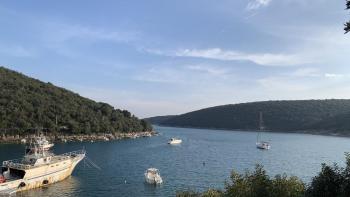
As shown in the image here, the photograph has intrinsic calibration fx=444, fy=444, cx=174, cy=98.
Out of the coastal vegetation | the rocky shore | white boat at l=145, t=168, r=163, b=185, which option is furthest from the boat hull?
the rocky shore

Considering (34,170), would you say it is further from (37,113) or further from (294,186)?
(37,113)

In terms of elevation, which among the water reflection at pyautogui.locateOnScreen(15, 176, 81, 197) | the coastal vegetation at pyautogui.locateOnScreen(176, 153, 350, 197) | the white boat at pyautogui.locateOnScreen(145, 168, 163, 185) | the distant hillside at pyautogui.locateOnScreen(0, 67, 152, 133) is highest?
the distant hillside at pyautogui.locateOnScreen(0, 67, 152, 133)

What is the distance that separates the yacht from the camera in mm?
63719

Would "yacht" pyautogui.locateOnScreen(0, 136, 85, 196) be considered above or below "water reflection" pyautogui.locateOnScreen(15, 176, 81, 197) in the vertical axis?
above

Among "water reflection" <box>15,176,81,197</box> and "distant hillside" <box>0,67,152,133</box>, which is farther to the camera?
"distant hillside" <box>0,67,152,133</box>

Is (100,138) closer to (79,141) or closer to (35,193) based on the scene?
(79,141)

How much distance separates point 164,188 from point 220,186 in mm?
9858

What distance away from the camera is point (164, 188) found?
230ft

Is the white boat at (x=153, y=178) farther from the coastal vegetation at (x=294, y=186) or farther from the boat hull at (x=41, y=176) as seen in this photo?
the coastal vegetation at (x=294, y=186)

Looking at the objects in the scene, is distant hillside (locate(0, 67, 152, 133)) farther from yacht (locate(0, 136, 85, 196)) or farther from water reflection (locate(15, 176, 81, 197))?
water reflection (locate(15, 176, 81, 197))

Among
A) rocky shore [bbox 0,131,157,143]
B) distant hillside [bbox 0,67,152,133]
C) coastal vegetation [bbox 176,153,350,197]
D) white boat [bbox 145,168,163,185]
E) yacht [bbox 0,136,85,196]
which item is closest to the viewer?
coastal vegetation [bbox 176,153,350,197]

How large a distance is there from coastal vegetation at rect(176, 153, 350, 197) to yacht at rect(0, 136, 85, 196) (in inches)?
1544

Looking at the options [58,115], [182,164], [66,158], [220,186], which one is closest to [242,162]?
[182,164]

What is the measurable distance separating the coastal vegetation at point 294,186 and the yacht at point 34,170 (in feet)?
129
